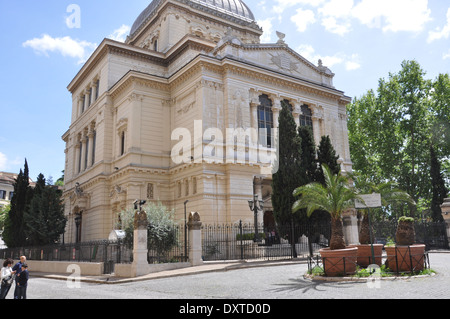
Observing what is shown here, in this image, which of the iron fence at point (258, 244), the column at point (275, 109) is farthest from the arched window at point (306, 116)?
the iron fence at point (258, 244)

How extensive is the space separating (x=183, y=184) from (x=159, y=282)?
49.3ft

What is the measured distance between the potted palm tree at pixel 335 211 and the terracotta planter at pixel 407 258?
134 cm

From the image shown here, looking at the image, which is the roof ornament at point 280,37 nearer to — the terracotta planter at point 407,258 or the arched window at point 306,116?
the arched window at point 306,116

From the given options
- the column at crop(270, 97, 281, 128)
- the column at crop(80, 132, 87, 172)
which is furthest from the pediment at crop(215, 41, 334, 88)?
the column at crop(80, 132, 87, 172)

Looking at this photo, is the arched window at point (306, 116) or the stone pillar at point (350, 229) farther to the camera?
the arched window at point (306, 116)

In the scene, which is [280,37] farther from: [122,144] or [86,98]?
[86,98]

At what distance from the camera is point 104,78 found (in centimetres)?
3603

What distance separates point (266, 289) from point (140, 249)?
7418 millimetres

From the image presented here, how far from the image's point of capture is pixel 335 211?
1510 centimetres

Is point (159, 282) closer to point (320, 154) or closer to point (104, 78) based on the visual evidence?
point (320, 154)

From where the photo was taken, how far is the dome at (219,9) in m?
42.5

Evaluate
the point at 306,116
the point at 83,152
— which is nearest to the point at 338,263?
the point at 306,116

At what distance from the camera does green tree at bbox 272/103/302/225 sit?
2253 cm
